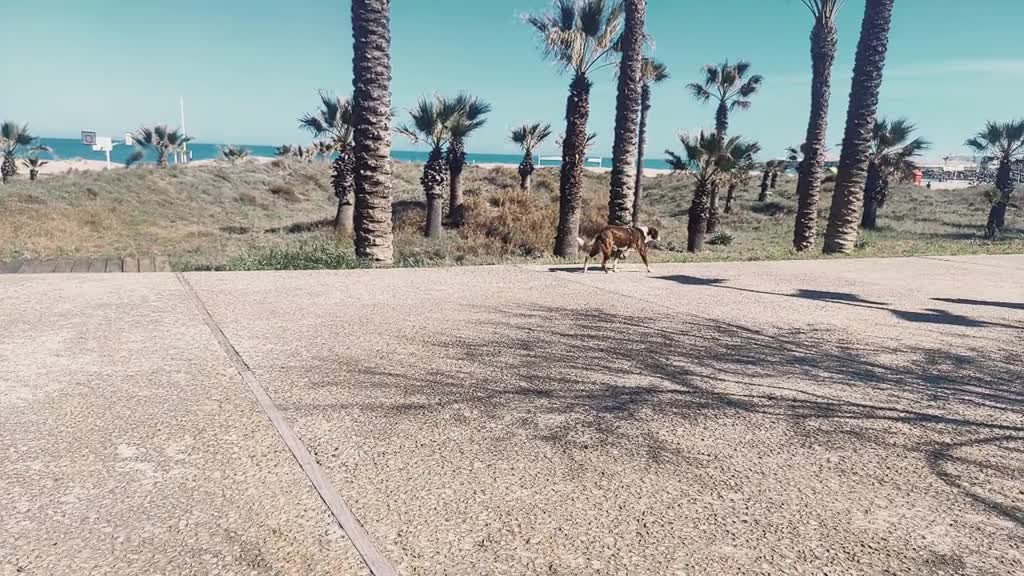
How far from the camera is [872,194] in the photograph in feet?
108

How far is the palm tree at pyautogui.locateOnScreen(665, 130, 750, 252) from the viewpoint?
2245 cm

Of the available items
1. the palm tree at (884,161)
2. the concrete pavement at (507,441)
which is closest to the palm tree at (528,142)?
the palm tree at (884,161)

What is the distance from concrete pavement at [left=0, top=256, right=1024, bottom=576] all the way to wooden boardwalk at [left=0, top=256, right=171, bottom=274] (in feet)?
5.55

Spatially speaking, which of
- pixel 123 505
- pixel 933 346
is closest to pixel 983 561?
pixel 123 505

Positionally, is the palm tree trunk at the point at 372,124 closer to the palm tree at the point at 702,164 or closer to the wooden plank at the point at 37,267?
the wooden plank at the point at 37,267

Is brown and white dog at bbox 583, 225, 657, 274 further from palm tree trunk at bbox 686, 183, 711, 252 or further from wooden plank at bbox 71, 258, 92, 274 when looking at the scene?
palm tree trunk at bbox 686, 183, 711, 252

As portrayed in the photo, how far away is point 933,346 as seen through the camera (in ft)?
16.9

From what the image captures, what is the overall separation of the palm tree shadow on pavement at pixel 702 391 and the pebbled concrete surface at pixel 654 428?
18 mm

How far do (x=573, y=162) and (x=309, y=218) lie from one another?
65.6 feet

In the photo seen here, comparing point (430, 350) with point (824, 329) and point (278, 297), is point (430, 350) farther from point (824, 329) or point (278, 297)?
point (824, 329)

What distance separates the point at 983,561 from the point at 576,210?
12.3m

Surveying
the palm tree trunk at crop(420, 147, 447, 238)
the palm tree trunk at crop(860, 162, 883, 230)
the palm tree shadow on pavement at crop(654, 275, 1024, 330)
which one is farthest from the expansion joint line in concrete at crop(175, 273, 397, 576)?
the palm tree trunk at crop(860, 162, 883, 230)

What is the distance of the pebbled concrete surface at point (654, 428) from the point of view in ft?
7.42

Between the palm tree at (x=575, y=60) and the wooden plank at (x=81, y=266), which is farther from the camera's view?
the palm tree at (x=575, y=60)
